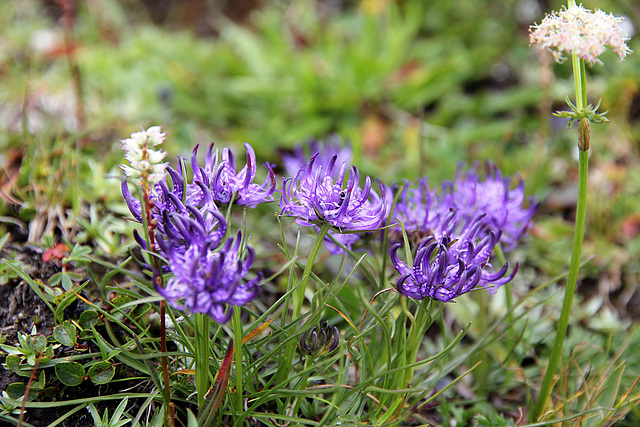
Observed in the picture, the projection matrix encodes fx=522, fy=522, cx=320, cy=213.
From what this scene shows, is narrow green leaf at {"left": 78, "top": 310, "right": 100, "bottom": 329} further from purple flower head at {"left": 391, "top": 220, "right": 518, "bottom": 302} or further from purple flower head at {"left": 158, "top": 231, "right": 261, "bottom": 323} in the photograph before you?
purple flower head at {"left": 391, "top": 220, "right": 518, "bottom": 302}

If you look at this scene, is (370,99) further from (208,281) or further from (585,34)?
(208,281)

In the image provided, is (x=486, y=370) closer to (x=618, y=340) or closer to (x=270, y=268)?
(x=618, y=340)

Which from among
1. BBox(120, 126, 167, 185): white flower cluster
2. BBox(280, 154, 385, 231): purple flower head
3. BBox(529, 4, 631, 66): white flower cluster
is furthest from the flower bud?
BBox(529, 4, 631, 66): white flower cluster

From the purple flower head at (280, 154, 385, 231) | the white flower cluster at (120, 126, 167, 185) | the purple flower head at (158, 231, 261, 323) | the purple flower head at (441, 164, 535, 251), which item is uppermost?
the white flower cluster at (120, 126, 167, 185)

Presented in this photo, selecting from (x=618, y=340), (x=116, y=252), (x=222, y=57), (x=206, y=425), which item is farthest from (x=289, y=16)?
(x=206, y=425)

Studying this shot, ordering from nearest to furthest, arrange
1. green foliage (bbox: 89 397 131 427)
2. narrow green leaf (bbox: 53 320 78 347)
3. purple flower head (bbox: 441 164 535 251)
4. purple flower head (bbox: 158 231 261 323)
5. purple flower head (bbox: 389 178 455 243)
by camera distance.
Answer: purple flower head (bbox: 158 231 261 323), green foliage (bbox: 89 397 131 427), narrow green leaf (bbox: 53 320 78 347), purple flower head (bbox: 389 178 455 243), purple flower head (bbox: 441 164 535 251)

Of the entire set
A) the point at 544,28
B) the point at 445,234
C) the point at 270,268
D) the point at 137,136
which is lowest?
the point at 270,268

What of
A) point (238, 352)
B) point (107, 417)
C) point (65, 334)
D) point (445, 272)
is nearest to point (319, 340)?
point (238, 352)
